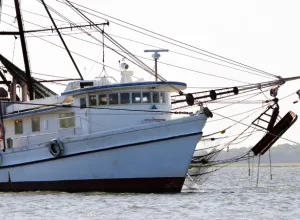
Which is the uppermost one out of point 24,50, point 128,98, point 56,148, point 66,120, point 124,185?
point 24,50

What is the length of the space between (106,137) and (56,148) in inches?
125

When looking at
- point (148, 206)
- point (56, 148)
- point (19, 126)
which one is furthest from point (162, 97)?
point (148, 206)

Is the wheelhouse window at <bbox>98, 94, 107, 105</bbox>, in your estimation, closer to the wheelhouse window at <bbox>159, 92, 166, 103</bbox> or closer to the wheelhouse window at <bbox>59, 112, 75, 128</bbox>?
the wheelhouse window at <bbox>59, 112, 75, 128</bbox>

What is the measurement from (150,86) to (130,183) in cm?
466

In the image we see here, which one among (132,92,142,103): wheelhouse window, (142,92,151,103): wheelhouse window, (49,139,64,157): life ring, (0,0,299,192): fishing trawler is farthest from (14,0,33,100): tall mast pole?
(142,92,151,103): wheelhouse window

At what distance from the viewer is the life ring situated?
4451cm

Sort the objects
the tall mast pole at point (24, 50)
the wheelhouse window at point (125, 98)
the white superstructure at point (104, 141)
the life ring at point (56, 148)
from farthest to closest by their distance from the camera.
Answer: the tall mast pole at point (24, 50), the life ring at point (56, 148), the wheelhouse window at point (125, 98), the white superstructure at point (104, 141)

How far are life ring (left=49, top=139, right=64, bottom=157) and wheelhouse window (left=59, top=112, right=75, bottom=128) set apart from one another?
1.57 m

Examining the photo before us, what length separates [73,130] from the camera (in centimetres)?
4572

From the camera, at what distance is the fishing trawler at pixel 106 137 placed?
42.3m

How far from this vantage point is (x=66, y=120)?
46.2m

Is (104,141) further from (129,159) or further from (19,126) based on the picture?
(19,126)

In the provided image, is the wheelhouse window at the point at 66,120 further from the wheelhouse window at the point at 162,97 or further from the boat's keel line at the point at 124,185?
the wheelhouse window at the point at 162,97

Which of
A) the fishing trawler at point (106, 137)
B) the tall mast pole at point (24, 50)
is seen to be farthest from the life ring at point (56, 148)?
the tall mast pole at point (24, 50)
